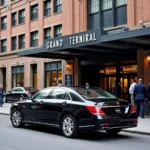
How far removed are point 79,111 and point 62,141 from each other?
1025 mm

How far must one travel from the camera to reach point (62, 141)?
9945mm

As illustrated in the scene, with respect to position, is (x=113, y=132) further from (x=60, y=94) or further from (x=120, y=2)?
(x=120, y=2)

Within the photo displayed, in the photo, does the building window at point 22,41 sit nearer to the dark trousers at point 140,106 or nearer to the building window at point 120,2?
the building window at point 120,2

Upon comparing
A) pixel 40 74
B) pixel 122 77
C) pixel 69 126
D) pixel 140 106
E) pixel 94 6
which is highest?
pixel 94 6

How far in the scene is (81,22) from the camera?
83.2 ft

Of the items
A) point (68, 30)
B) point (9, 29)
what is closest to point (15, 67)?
point (9, 29)

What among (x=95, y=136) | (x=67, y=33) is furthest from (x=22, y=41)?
(x=95, y=136)

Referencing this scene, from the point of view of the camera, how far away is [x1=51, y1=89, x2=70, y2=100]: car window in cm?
1116

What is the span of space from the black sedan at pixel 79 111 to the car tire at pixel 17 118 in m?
0.68

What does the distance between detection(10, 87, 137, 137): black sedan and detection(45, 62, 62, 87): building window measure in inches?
669

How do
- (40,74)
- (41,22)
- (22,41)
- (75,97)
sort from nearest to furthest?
(75,97), (40,74), (41,22), (22,41)

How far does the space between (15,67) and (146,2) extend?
752 inches

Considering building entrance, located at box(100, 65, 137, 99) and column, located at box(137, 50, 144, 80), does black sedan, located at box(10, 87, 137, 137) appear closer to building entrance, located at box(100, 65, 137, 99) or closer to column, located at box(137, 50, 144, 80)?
column, located at box(137, 50, 144, 80)

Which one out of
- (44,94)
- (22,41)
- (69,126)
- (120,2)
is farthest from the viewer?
(22,41)
